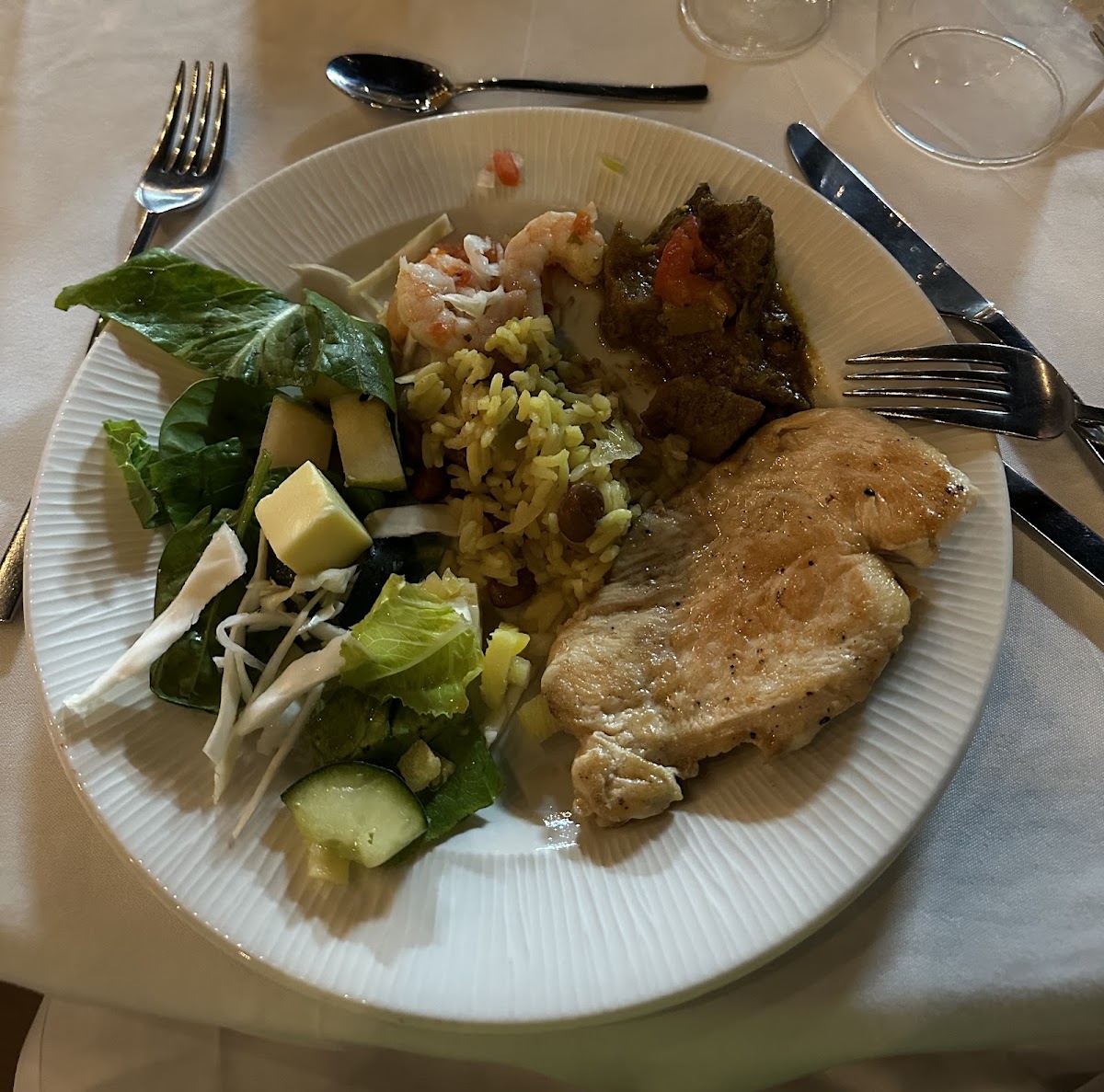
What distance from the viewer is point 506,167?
2588 mm

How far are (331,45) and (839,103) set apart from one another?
1.93 meters

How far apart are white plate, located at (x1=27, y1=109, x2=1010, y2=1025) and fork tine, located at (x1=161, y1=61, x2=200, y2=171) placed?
2.19 ft

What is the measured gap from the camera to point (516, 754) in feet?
7.15

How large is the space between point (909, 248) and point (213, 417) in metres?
2.20

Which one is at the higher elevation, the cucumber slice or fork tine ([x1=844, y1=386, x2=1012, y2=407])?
fork tine ([x1=844, y1=386, x2=1012, y2=407])

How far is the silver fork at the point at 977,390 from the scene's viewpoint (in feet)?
7.20

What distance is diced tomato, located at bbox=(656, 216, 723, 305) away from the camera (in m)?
2.37

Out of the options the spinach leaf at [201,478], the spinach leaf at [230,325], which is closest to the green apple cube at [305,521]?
the spinach leaf at [201,478]

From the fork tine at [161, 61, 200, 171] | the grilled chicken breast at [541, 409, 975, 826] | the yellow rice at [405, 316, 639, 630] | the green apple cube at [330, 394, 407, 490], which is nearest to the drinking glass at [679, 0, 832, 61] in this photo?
the yellow rice at [405, 316, 639, 630]

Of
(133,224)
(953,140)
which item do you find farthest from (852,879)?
(133,224)

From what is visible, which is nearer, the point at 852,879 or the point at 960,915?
the point at 852,879

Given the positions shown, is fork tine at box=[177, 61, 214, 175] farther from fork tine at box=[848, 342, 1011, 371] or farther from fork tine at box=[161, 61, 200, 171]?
fork tine at box=[848, 342, 1011, 371]

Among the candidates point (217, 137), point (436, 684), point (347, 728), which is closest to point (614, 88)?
point (217, 137)

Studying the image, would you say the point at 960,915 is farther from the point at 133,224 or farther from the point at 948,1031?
the point at 133,224
